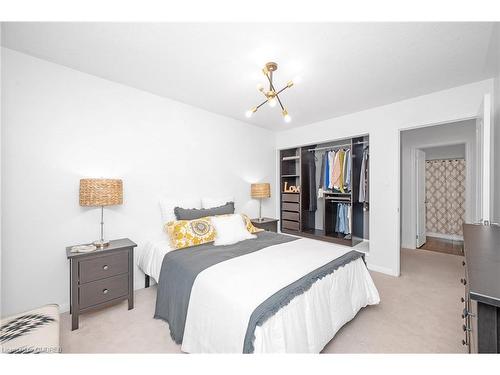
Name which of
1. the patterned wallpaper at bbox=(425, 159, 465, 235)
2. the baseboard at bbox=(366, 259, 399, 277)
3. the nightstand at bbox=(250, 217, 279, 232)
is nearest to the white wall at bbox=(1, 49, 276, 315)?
the nightstand at bbox=(250, 217, 279, 232)

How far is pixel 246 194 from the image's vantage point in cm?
388

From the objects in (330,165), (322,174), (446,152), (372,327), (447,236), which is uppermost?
(446,152)

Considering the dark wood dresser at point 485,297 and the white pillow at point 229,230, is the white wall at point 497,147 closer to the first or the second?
the dark wood dresser at point 485,297

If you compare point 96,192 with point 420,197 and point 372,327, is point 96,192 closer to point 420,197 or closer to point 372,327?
point 372,327

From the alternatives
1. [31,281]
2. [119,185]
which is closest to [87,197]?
[119,185]

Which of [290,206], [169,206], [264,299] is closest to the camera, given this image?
[264,299]

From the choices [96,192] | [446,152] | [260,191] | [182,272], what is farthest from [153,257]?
[446,152]

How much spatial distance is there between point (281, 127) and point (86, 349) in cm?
398

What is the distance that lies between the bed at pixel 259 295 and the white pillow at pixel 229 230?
0.39 ft

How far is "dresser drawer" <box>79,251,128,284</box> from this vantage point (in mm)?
1877

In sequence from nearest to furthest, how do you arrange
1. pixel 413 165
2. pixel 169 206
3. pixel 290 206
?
pixel 169 206, pixel 413 165, pixel 290 206

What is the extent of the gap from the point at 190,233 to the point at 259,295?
1.27 m

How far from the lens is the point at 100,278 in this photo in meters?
1.96

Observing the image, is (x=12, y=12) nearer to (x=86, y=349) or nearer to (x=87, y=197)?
(x=87, y=197)
